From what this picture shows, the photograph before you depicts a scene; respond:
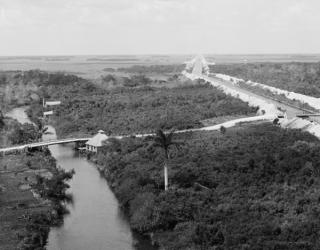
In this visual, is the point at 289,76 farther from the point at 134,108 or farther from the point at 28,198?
the point at 28,198

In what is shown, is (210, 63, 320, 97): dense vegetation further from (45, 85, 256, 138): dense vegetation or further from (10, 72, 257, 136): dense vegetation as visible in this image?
(45, 85, 256, 138): dense vegetation

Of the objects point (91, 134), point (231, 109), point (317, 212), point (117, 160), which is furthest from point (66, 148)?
point (317, 212)

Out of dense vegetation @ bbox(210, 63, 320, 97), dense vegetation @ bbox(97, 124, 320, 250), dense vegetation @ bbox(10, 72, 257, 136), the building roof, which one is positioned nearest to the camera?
dense vegetation @ bbox(97, 124, 320, 250)

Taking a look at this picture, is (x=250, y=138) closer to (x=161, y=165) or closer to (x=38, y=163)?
(x=161, y=165)

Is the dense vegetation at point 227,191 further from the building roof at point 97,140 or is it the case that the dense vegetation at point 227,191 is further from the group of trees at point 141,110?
the group of trees at point 141,110

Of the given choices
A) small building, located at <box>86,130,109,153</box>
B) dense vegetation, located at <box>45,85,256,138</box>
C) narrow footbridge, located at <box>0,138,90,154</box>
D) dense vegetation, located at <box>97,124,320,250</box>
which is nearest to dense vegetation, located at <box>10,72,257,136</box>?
dense vegetation, located at <box>45,85,256,138</box>

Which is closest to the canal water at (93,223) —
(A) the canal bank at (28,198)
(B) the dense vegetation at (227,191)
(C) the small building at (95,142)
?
(B) the dense vegetation at (227,191)
